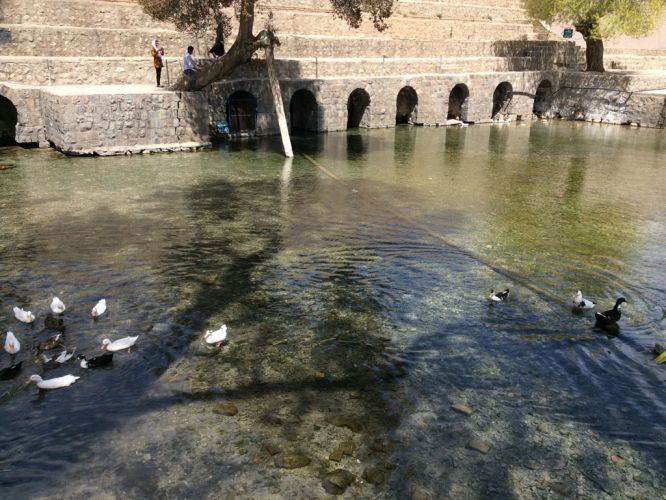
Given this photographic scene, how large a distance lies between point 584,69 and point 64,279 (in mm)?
36909

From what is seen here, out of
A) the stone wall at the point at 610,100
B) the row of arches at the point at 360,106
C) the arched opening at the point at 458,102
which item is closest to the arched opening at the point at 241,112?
the row of arches at the point at 360,106

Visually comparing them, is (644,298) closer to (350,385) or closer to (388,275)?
(388,275)

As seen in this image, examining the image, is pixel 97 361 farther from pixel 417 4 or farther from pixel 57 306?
pixel 417 4

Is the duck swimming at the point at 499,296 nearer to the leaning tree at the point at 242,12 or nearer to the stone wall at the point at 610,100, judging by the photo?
the leaning tree at the point at 242,12

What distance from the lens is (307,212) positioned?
13.2 metres

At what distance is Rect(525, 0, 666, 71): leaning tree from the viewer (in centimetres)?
3011

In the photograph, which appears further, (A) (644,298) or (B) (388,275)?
(B) (388,275)

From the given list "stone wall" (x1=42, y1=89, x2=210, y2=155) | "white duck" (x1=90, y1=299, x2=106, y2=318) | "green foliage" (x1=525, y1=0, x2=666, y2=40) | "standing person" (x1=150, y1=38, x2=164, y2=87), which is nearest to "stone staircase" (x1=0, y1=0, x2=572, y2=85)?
"standing person" (x1=150, y1=38, x2=164, y2=87)

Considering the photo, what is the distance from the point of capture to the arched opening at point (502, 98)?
110ft

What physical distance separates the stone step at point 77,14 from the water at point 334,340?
36.4 feet

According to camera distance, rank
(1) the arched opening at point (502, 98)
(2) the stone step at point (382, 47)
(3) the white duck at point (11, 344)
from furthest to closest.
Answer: (1) the arched opening at point (502, 98) → (2) the stone step at point (382, 47) → (3) the white duck at point (11, 344)

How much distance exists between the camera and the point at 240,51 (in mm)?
19562

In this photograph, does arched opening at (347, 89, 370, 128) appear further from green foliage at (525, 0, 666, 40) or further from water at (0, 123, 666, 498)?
water at (0, 123, 666, 498)

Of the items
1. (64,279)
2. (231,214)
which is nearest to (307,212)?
(231,214)
